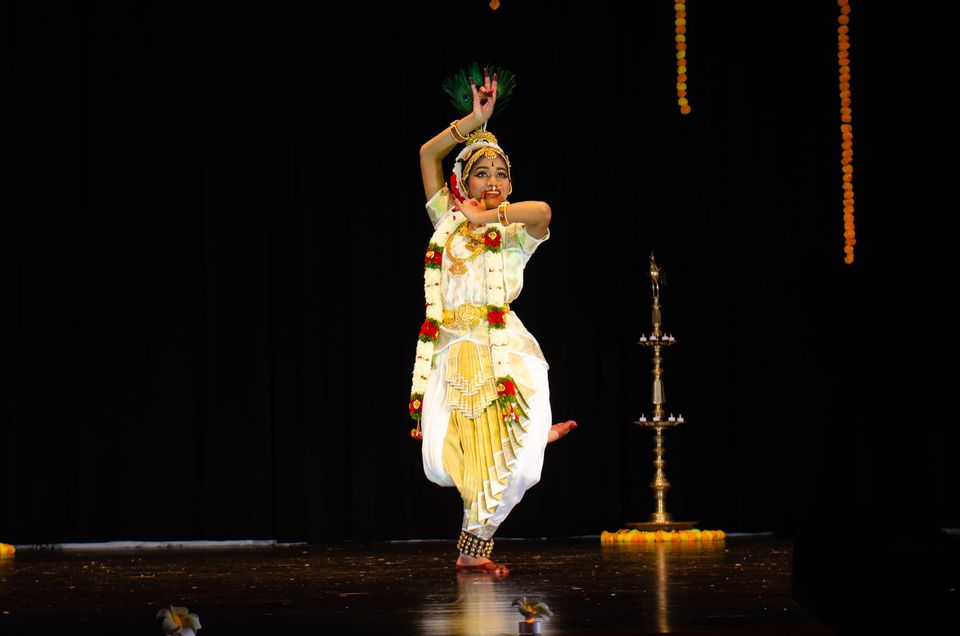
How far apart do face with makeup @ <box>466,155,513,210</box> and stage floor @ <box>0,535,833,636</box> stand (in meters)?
1.32

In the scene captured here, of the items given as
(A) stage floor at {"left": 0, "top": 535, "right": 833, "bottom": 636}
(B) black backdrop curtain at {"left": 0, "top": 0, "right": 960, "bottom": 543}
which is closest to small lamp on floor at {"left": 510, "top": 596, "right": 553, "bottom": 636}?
(A) stage floor at {"left": 0, "top": 535, "right": 833, "bottom": 636}

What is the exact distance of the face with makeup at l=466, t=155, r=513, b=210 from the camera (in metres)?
4.75

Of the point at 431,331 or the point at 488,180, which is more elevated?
the point at 488,180

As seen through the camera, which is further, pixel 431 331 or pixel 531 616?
pixel 431 331

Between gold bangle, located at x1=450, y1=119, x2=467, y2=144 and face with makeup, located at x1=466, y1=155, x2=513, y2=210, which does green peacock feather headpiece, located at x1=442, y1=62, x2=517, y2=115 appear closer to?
gold bangle, located at x1=450, y1=119, x2=467, y2=144

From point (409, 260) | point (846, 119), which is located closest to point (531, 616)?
point (846, 119)

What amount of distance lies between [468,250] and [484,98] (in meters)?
0.54

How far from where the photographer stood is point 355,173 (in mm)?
7113

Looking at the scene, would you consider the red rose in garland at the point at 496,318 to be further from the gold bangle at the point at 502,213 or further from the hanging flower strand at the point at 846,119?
the hanging flower strand at the point at 846,119

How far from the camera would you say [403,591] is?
12.8 feet

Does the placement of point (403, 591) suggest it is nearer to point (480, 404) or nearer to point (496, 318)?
point (480, 404)

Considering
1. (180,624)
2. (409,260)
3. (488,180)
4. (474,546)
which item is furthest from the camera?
(409,260)

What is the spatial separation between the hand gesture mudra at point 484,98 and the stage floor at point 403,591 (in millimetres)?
1580

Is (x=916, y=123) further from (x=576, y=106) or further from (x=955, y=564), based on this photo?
(x=955, y=564)
